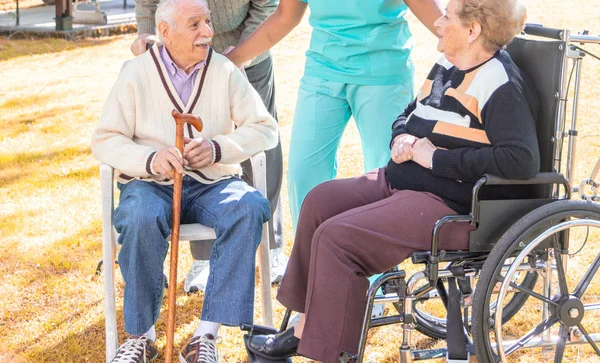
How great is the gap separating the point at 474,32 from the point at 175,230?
1.14m

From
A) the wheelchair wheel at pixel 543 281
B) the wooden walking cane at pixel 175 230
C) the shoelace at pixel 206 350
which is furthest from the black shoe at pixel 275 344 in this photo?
the wheelchair wheel at pixel 543 281

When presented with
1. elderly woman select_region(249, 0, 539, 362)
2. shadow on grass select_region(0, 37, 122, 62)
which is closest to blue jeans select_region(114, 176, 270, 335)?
elderly woman select_region(249, 0, 539, 362)

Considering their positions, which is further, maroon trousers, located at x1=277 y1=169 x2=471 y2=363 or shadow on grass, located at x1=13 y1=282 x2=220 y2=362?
shadow on grass, located at x1=13 y1=282 x2=220 y2=362

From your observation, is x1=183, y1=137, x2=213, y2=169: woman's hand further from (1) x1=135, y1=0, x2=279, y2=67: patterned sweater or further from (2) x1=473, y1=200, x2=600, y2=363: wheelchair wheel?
(2) x1=473, y1=200, x2=600, y2=363: wheelchair wheel

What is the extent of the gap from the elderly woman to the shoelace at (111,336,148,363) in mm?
496

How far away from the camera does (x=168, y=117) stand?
2947mm

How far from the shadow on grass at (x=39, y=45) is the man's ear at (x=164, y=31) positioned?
22.7 ft

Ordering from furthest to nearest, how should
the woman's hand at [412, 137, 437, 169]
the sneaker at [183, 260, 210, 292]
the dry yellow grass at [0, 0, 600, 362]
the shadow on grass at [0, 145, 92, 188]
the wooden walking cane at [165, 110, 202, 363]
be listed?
the shadow on grass at [0, 145, 92, 188] → the sneaker at [183, 260, 210, 292] → the dry yellow grass at [0, 0, 600, 362] → the wooden walking cane at [165, 110, 202, 363] → the woman's hand at [412, 137, 437, 169]

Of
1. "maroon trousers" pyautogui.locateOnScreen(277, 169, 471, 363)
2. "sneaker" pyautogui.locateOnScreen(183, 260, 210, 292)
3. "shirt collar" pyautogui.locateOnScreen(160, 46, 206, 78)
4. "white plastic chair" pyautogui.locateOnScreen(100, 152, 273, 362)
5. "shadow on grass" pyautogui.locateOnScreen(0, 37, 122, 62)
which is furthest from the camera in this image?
"shadow on grass" pyautogui.locateOnScreen(0, 37, 122, 62)

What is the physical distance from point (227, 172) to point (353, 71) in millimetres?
597

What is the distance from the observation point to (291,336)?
2.63m

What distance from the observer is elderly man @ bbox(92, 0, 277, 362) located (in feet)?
8.97

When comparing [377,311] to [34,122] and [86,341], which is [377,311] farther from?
[34,122]

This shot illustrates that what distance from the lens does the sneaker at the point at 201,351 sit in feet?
8.89
